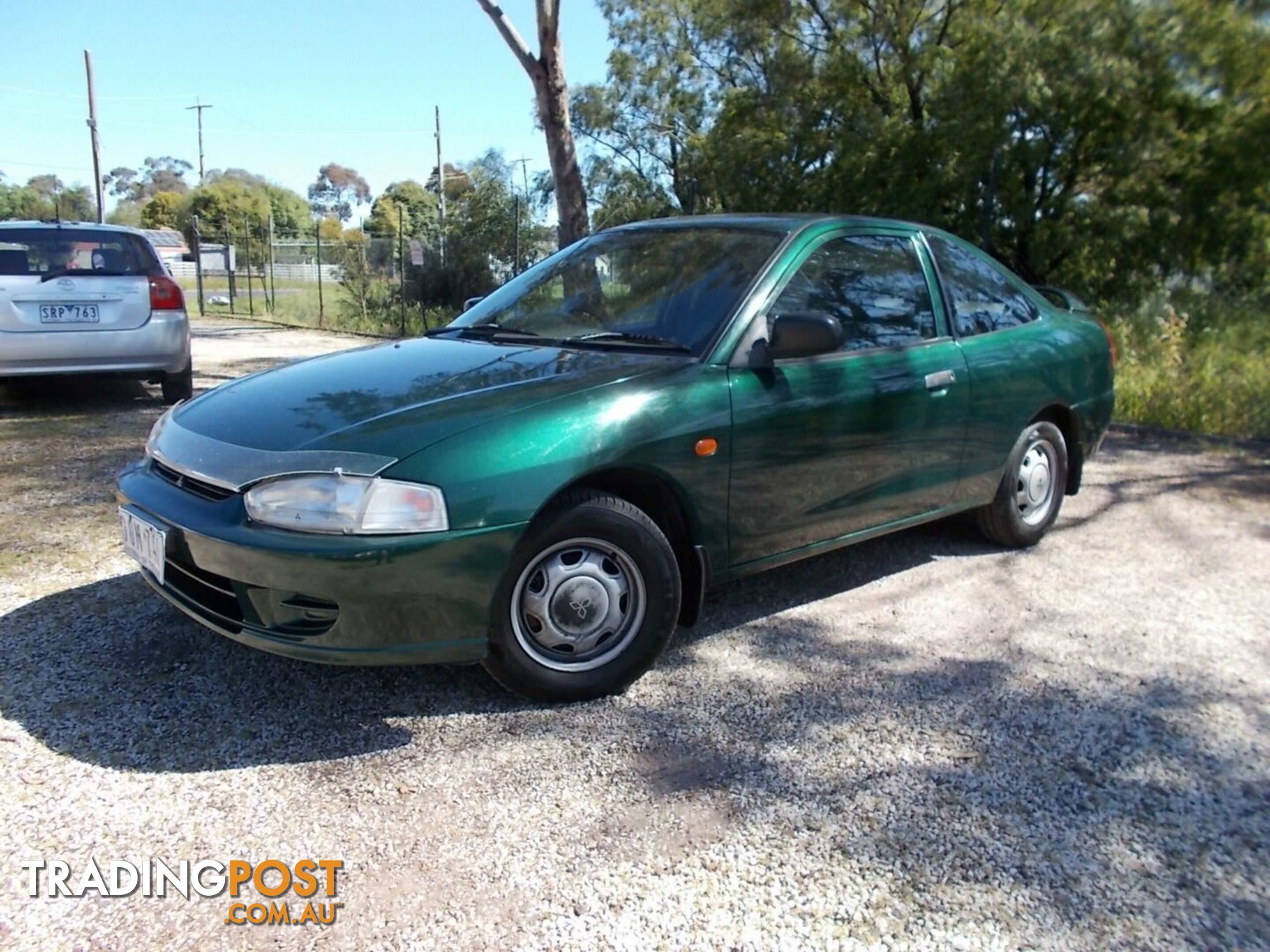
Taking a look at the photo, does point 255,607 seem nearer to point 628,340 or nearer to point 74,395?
point 628,340

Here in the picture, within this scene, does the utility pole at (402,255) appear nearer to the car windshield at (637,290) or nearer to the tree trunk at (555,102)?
the tree trunk at (555,102)

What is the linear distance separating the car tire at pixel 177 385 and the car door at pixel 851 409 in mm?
6052

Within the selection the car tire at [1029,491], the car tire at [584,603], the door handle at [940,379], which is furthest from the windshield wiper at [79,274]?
the car tire at [1029,491]

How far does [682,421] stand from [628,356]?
1.36 ft

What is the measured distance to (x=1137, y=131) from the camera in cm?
1395

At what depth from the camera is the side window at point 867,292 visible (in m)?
3.89

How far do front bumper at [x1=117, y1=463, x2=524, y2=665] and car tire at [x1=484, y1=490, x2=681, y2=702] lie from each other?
114mm

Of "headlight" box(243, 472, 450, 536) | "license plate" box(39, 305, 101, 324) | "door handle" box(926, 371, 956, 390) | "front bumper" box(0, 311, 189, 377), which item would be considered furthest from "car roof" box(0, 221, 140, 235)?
"door handle" box(926, 371, 956, 390)

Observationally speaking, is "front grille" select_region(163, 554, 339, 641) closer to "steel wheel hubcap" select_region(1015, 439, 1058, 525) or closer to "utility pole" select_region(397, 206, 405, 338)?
"steel wheel hubcap" select_region(1015, 439, 1058, 525)

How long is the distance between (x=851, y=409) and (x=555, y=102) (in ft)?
21.4

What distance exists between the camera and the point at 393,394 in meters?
3.27

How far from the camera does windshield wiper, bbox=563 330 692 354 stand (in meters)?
3.59

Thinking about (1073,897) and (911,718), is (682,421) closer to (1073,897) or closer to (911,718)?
(911,718)

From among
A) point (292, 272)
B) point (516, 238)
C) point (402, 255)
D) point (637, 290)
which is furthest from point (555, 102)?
point (292, 272)
